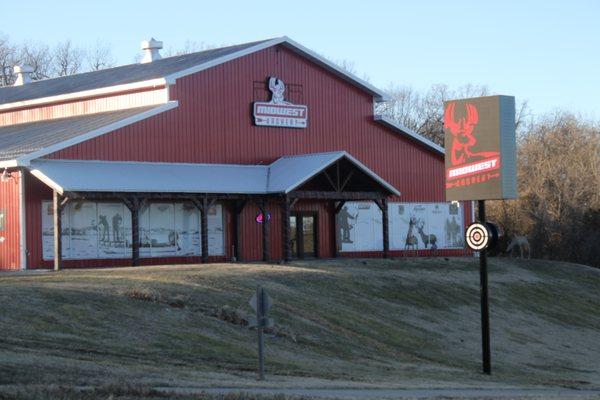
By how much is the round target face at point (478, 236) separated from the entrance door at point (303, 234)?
732 inches

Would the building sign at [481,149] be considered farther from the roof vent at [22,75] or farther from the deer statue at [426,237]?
the roof vent at [22,75]

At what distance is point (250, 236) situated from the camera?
143 feet

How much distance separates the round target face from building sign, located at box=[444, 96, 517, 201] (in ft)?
2.42

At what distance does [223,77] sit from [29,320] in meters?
21.2

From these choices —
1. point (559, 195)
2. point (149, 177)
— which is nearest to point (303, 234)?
point (149, 177)

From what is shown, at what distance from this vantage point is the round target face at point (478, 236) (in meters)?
26.5

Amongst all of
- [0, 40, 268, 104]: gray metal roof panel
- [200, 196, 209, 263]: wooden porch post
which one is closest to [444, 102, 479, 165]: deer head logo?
[200, 196, 209, 263]: wooden porch post

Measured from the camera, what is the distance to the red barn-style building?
3822 centimetres

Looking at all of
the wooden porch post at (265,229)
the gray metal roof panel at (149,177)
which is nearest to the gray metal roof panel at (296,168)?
the gray metal roof panel at (149,177)

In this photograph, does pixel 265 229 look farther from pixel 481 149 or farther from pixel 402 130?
pixel 481 149

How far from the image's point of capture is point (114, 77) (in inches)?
1848

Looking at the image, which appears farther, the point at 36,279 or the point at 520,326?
the point at 520,326

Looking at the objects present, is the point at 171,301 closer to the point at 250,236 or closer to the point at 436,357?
the point at 436,357

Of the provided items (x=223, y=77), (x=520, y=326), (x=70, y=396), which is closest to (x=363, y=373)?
(x=70, y=396)
